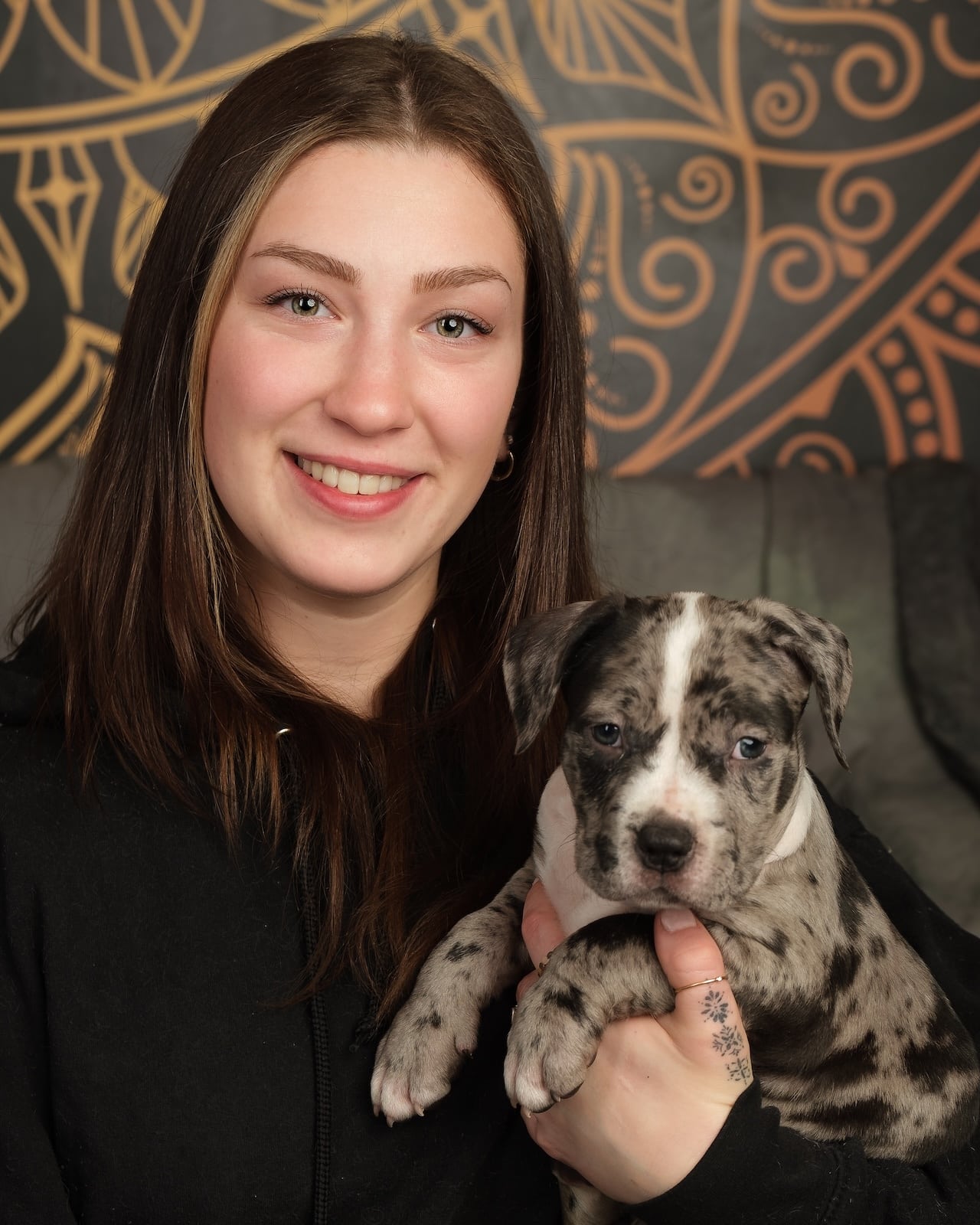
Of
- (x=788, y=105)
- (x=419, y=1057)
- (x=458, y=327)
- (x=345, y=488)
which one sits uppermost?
(x=788, y=105)

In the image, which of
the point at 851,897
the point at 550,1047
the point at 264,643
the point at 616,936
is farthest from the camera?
the point at 264,643

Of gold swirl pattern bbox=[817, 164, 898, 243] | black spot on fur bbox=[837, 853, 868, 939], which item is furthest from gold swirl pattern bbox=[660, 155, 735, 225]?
black spot on fur bbox=[837, 853, 868, 939]

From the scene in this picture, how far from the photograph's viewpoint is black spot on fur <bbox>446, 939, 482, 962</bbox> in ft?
7.07

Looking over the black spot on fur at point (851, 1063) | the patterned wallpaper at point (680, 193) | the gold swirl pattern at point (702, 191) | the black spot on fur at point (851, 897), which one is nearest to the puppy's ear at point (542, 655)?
the black spot on fur at point (851, 897)

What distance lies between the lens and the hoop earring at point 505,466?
2.67m

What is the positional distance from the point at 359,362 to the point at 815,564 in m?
2.87

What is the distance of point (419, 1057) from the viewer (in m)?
2.04

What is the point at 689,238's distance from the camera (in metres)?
5.36

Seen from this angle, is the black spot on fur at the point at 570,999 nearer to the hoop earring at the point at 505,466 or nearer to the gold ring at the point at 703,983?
the gold ring at the point at 703,983

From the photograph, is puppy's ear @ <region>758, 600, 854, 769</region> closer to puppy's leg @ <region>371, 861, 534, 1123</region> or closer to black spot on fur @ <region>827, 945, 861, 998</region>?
black spot on fur @ <region>827, 945, 861, 998</region>

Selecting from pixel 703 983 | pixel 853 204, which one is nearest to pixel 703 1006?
pixel 703 983

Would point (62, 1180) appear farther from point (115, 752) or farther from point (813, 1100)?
point (813, 1100)

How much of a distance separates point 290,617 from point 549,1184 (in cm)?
108

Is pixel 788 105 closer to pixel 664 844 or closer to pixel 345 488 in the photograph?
pixel 345 488
